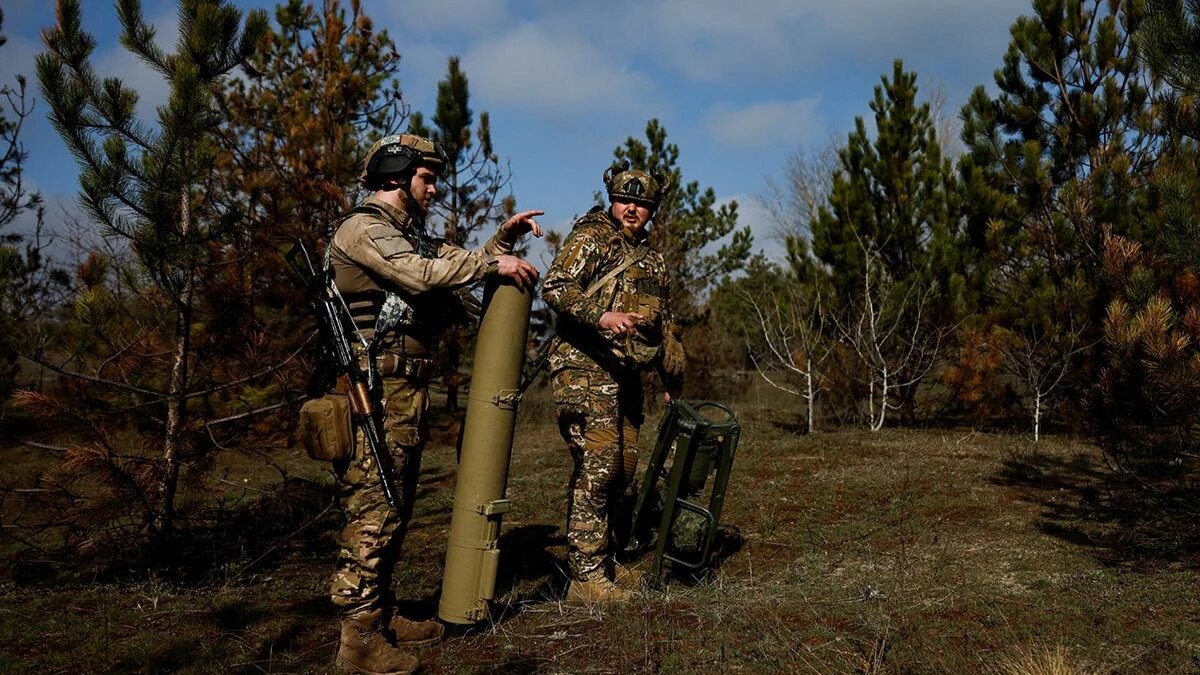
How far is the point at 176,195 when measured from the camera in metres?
4.86

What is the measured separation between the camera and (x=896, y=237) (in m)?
11.4

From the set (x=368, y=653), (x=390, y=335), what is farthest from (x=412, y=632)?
(x=390, y=335)

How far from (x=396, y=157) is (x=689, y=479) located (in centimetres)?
221

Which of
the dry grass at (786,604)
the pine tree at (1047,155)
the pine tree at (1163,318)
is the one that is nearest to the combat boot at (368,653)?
the dry grass at (786,604)

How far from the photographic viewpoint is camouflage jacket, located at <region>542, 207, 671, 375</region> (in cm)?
445

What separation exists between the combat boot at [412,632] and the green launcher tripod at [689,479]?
121 centimetres

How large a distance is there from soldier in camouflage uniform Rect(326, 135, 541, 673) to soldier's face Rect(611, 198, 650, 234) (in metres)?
0.96

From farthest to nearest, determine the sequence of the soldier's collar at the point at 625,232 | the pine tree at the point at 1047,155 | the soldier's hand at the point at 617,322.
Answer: the pine tree at the point at 1047,155 < the soldier's collar at the point at 625,232 < the soldier's hand at the point at 617,322

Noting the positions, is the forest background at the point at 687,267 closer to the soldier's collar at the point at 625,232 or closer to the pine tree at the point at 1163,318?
the pine tree at the point at 1163,318

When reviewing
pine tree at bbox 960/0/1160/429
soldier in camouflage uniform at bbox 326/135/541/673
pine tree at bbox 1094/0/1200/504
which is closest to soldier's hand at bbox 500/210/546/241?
soldier in camouflage uniform at bbox 326/135/541/673

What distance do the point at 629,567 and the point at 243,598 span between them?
6.90 ft

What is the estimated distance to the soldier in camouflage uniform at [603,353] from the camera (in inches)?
175

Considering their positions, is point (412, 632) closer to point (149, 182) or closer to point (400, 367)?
point (400, 367)

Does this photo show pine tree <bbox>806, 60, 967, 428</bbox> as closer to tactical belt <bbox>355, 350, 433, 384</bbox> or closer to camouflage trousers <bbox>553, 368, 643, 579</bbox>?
camouflage trousers <bbox>553, 368, 643, 579</bbox>
